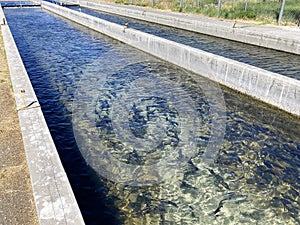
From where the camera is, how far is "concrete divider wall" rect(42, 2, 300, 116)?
8.30 meters

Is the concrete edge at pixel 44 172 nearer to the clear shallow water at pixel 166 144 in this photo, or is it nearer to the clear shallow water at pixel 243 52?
the clear shallow water at pixel 166 144

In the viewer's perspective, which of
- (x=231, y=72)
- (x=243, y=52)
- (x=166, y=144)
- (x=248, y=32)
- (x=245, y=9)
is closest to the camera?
(x=166, y=144)

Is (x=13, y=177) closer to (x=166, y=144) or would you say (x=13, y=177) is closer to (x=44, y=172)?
(x=44, y=172)

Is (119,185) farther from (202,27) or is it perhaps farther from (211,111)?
(202,27)

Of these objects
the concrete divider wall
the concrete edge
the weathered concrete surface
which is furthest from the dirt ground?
the weathered concrete surface

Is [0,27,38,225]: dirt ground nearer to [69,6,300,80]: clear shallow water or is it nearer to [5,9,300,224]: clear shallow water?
[5,9,300,224]: clear shallow water

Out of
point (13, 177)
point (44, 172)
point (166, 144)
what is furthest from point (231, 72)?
point (13, 177)

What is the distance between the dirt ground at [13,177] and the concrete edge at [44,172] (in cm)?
14

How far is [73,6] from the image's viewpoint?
116 ft

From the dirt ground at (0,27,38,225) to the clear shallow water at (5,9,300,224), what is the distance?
1.04 metres

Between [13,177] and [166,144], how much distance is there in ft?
11.4

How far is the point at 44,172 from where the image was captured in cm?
461

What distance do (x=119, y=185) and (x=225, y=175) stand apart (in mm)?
2218

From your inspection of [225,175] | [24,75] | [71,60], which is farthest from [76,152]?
[71,60]
